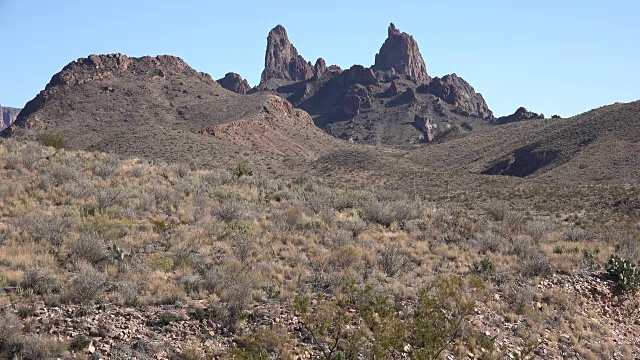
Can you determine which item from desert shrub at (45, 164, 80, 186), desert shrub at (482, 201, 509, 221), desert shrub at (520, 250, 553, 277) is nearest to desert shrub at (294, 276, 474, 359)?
desert shrub at (520, 250, 553, 277)

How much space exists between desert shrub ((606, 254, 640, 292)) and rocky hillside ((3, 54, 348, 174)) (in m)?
46.5

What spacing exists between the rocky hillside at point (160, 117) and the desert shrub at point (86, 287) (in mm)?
46829

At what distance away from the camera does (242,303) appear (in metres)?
9.66

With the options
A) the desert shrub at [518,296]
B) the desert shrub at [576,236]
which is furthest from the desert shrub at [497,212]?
the desert shrub at [518,296]

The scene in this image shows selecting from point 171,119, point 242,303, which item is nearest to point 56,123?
point 171,119

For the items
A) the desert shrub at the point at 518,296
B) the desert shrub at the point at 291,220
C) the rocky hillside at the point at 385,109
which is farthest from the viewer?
the rocky hillside at the point at 385,109

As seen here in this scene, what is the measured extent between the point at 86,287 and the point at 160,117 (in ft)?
258

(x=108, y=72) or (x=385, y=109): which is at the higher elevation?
(x=385, y=109)

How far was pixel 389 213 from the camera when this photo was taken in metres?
19.6

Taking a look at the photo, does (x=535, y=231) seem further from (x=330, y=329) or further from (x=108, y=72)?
(x=108, y=72)

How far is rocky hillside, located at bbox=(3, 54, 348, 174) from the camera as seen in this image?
6600 cm

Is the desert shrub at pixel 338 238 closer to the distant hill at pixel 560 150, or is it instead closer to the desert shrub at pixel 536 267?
the desert shrub at pixel 536 267

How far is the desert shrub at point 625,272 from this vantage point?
14406 mm

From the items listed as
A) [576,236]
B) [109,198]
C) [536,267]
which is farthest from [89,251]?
[576,236]
